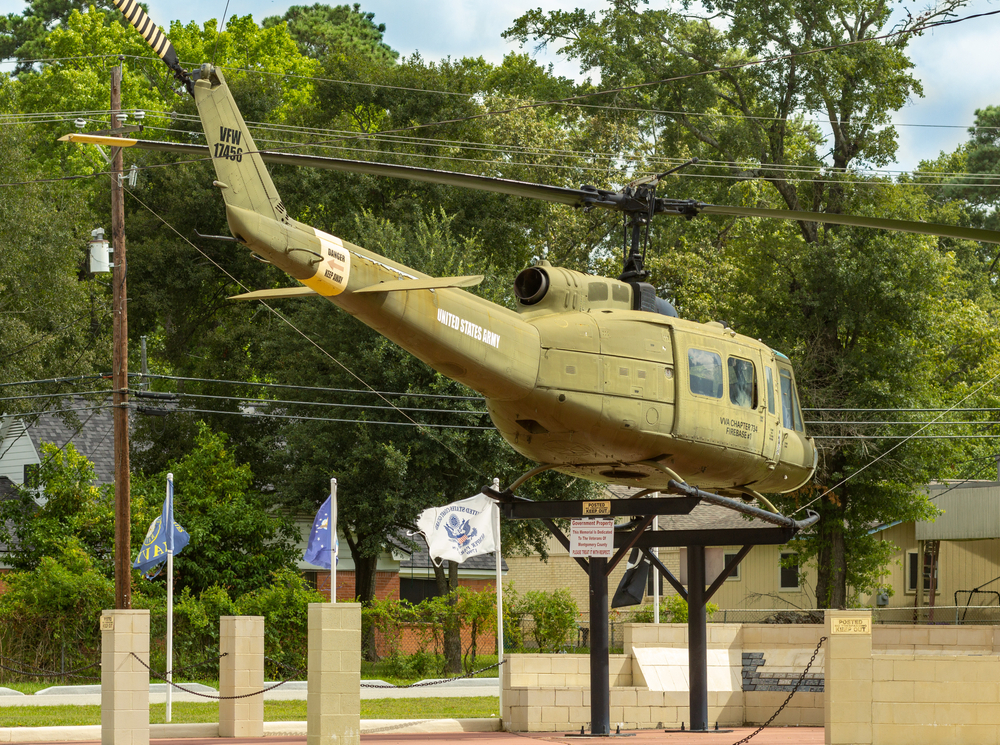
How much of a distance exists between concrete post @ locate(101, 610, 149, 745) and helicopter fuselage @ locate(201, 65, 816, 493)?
5.90 m

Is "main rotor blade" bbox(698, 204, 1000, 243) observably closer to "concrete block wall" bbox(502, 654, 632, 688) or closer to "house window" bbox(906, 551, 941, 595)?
"concrete block wall" bbox(502, 654, 632, 688)

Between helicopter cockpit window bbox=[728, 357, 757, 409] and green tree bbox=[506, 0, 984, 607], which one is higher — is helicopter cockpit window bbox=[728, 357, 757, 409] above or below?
below

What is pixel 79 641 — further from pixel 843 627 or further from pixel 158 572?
pixel 843 627

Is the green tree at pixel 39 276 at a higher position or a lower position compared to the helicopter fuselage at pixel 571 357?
higher

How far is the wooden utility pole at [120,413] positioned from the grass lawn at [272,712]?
4.49m

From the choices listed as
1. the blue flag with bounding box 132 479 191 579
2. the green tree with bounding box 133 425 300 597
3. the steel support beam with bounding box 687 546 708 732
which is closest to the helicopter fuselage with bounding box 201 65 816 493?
the steel support beam with bounding box 687 546 708 732

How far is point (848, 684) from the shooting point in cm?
1602

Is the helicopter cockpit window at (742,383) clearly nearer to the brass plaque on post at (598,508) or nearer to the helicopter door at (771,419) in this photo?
the helicopter door at (771,419)

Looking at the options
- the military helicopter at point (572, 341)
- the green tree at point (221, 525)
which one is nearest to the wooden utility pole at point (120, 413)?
the green tree at point (221, 525)

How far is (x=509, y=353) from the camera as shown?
14477 mm

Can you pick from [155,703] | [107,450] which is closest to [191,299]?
[107,450]

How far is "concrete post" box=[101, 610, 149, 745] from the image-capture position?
16469 mm

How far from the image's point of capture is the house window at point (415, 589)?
147ft

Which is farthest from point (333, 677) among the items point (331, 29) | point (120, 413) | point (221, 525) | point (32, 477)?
point (331, 29)
